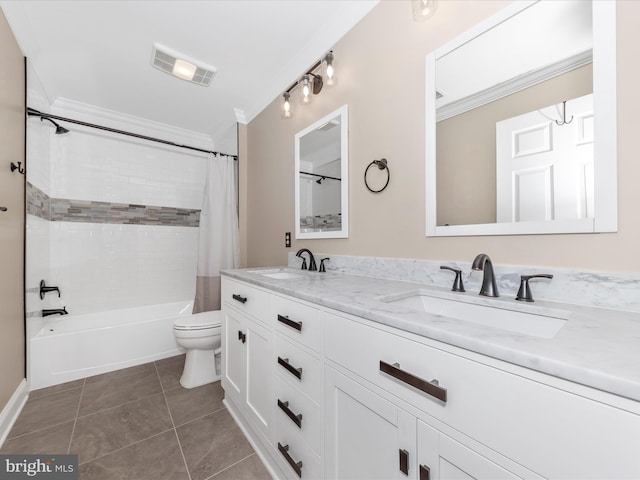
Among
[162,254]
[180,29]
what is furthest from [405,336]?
[162,254]

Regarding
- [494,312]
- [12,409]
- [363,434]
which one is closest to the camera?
[363,434]

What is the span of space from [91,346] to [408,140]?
2744mm

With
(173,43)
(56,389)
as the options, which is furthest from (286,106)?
(56,389)

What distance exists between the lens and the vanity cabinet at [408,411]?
1.37 ft

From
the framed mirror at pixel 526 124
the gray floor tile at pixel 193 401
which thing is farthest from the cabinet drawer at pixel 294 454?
the framed mirror at pixel 526 124

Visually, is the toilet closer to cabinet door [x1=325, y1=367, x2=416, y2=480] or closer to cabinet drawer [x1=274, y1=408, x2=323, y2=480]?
cabinet drawer [x1=274, y1=408, x2=323, y2=480]

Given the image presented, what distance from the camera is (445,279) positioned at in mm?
1135

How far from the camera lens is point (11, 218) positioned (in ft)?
5.37

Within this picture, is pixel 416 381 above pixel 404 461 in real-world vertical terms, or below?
above

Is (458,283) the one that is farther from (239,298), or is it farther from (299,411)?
(239,298)

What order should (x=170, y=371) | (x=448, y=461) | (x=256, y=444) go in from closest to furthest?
1. (x=448, y=461)
2. (x=256, y=444)
3. (x=170, y=371)

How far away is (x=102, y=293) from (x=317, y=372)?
2896 mm

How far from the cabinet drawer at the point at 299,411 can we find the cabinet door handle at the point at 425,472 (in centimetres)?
40

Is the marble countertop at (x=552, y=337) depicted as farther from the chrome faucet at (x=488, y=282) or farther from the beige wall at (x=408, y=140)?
the beige wall at (x=408, y=140)
